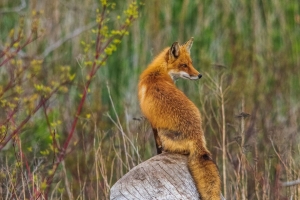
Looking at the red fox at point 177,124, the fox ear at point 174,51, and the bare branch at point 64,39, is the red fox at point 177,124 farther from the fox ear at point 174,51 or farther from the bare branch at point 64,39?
the bare branch at point 64,39

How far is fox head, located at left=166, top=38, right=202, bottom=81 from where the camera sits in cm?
755

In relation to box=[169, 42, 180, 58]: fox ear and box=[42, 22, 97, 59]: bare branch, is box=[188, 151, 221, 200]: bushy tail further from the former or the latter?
box=[42, 22, 97, 59]: bare branch

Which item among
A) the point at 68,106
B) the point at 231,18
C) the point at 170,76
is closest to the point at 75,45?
the point at 68,106

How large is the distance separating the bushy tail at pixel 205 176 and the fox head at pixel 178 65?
1703 millimetres

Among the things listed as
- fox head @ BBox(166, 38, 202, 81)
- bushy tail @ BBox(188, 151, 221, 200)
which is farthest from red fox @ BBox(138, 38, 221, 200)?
fox head @ BBox(166, 38, 202, 81)

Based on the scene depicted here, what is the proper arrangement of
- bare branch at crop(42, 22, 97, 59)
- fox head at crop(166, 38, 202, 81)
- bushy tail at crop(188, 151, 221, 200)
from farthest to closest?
bare branch at crop(42, 22, 97, 59) < fox head at crop(166, 38, 202, 81) < bushy tail at crop(188, 151, 221, 200)

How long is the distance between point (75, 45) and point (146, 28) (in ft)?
3.73

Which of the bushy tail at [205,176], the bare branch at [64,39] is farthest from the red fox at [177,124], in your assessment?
the bare branch at [64,39]

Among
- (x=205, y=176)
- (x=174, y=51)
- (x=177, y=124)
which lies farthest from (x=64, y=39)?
(x=205, y=176)

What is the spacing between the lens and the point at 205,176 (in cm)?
A: 567

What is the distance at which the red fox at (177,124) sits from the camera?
5.71 m

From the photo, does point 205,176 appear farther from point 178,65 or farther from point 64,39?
point 64,39

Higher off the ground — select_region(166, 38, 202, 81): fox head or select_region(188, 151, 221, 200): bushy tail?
select_region(166, 38, 202, 81): fox head

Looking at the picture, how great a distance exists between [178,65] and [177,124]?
129 centimetres
